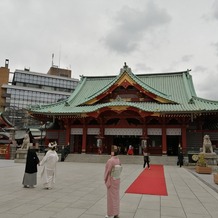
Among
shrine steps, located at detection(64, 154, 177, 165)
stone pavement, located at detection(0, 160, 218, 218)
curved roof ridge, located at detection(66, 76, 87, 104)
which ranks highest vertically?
curved roof ridge, located at detection(66, 76, 87, 104)

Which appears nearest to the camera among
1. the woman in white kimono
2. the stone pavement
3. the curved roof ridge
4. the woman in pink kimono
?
the woman in pink kimono

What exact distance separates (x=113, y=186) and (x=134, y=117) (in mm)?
19942

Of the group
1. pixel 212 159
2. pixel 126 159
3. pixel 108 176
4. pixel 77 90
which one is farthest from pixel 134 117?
pixel 108 176

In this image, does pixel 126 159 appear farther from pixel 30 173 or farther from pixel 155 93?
pixel 30 173

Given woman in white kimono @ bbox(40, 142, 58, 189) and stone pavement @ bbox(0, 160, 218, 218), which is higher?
woman in white kimono @ bbox(40, 142, 58, 189)

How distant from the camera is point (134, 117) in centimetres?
2580

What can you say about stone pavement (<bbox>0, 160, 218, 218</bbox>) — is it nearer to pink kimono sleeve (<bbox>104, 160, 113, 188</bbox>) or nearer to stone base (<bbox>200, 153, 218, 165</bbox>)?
pink kimono sleeve (<bbox>104, 160, 113, 188</bbox>)

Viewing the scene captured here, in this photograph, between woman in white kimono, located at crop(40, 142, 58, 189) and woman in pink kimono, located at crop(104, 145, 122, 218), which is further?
woman in white kimono, located at crop(40, 142, 58, 189)

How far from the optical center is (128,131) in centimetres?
2608

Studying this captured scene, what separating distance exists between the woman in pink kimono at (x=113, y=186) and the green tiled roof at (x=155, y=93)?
1764 centimetres

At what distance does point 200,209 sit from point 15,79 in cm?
7870

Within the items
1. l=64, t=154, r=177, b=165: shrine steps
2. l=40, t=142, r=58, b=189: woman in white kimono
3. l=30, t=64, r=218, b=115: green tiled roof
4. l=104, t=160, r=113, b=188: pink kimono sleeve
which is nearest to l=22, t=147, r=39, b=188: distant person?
l=40, t=142, r=58, b=189: woman in white kimono

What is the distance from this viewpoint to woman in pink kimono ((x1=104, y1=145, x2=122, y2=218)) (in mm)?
5836

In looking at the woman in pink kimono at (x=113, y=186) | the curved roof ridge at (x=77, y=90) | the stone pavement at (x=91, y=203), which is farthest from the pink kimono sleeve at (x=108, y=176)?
the curved roof ridge at (x=77, y=90)
